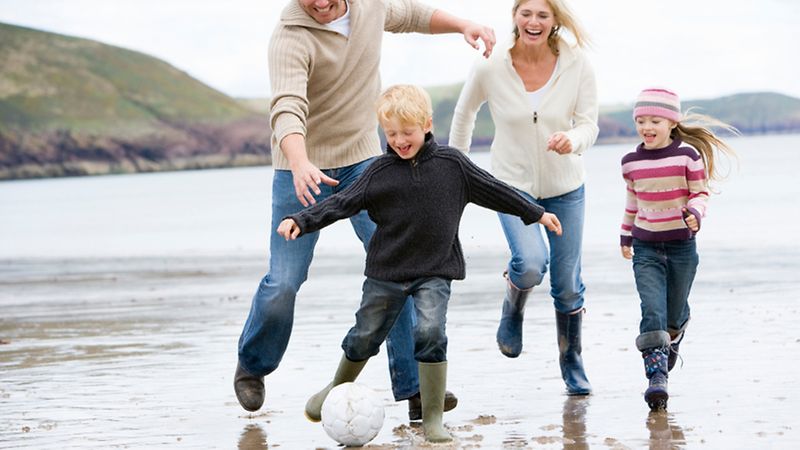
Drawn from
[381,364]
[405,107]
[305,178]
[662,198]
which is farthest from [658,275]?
[381,364]

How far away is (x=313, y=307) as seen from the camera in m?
12.8

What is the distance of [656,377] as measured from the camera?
6.82 m

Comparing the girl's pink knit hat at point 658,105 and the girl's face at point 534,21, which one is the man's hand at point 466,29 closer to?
the girl's face at point 534,21

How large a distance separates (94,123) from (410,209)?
17736cm

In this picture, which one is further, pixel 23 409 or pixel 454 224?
pixel 23 409

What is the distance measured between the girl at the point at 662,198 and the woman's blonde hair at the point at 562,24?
0.56m

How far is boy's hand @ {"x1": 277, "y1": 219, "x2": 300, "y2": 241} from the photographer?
19.9ft

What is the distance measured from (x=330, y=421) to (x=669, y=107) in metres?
2.47

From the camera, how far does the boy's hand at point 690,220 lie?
22.2 feet

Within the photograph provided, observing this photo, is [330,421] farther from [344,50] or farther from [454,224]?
[344,50]

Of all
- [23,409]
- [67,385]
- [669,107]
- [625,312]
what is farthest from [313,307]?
[669,107]

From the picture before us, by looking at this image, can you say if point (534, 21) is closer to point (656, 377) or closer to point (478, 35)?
point (478, 35)

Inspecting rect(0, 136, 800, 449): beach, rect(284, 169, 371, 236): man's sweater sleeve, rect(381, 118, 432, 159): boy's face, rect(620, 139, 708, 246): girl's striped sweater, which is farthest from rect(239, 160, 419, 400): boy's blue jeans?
rect(620, 139, 708, 246): girl's striped sweater

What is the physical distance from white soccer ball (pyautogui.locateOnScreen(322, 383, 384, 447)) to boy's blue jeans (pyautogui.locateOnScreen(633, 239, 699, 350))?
5.38ft
